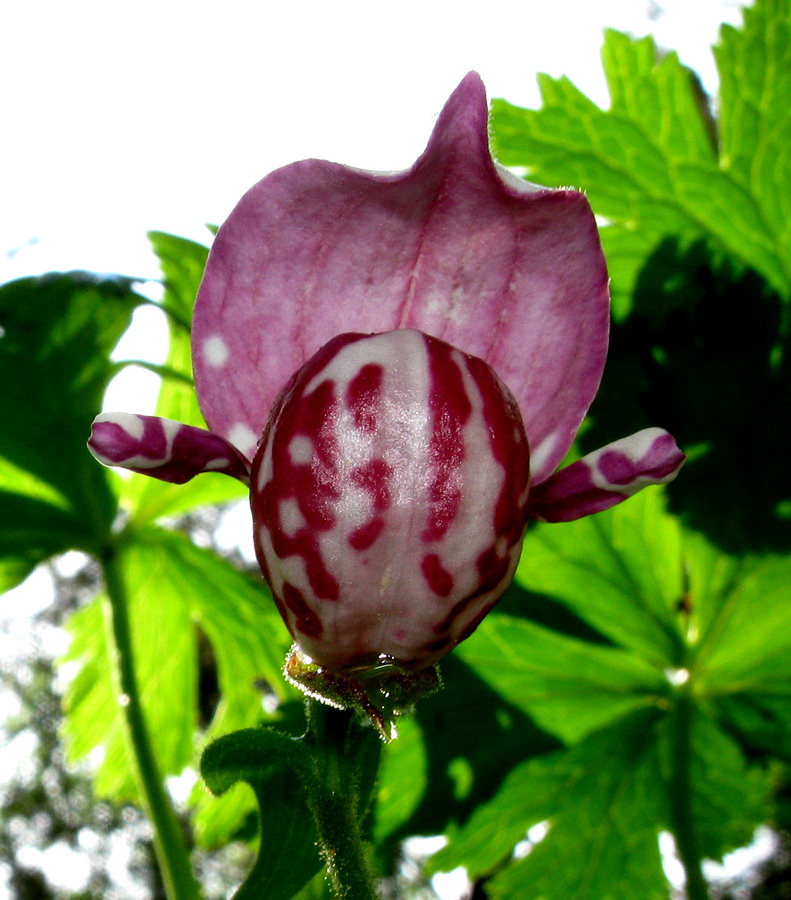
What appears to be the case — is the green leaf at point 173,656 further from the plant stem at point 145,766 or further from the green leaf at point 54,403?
the plant stem at point 145,766

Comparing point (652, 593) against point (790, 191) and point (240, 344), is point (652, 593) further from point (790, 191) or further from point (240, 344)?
point (240, 344)

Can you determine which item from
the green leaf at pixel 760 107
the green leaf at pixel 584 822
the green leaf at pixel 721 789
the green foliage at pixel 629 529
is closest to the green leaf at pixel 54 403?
the green foliage at pixel 629 529

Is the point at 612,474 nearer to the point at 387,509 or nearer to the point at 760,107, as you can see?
the point at 387,509

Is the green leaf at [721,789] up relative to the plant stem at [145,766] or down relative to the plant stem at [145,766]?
down

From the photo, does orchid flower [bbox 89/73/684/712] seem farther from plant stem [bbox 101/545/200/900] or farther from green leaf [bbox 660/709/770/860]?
green leaf [bbox 660/709/770/860]

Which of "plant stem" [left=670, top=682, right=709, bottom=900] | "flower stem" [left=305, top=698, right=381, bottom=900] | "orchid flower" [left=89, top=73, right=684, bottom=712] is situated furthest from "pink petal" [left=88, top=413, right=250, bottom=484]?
"plant stem" [left=670, top=682, right=709, bottom=900]

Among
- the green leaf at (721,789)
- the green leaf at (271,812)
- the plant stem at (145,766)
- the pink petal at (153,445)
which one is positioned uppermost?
the pink petal at (153,445)
